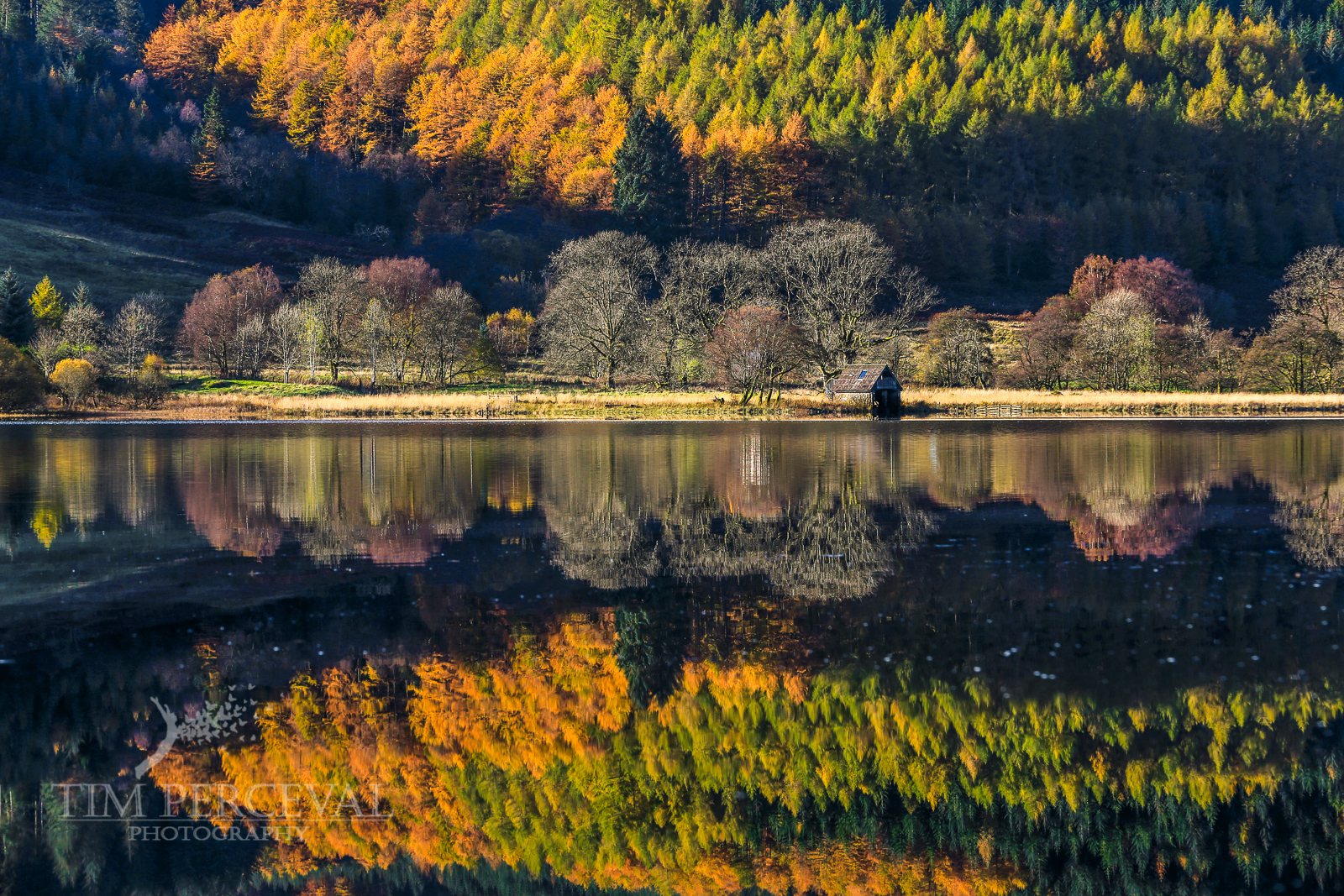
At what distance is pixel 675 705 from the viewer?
36.9 feet

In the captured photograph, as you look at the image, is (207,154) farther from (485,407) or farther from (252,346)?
(485,407)

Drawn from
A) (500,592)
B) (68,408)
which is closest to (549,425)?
(68,408)

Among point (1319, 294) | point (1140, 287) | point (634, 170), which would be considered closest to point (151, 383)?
point (634, 170)

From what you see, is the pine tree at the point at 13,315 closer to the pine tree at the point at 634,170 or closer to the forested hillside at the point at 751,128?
the forested hillside at the point at 751,128

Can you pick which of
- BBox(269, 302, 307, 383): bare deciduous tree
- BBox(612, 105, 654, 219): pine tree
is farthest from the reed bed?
BBox(612, 105, 654, 219): pine tree

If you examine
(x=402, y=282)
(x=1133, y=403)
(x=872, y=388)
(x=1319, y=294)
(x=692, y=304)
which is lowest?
(x=1133, y=403)

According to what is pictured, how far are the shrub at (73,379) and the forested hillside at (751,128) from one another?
7040 centimetres

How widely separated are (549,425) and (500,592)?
142 feet

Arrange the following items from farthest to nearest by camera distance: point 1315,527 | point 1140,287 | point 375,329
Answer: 1. point 1140,287
2. point 375,329
3. point 1315,527

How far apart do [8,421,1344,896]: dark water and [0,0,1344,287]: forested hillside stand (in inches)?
4425

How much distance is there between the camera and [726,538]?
2052 centimetres

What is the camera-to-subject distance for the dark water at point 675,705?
8594mm

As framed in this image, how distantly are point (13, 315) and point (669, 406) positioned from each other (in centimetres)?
4620

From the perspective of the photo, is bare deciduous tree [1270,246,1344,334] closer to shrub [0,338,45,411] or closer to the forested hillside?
the forested hillside
